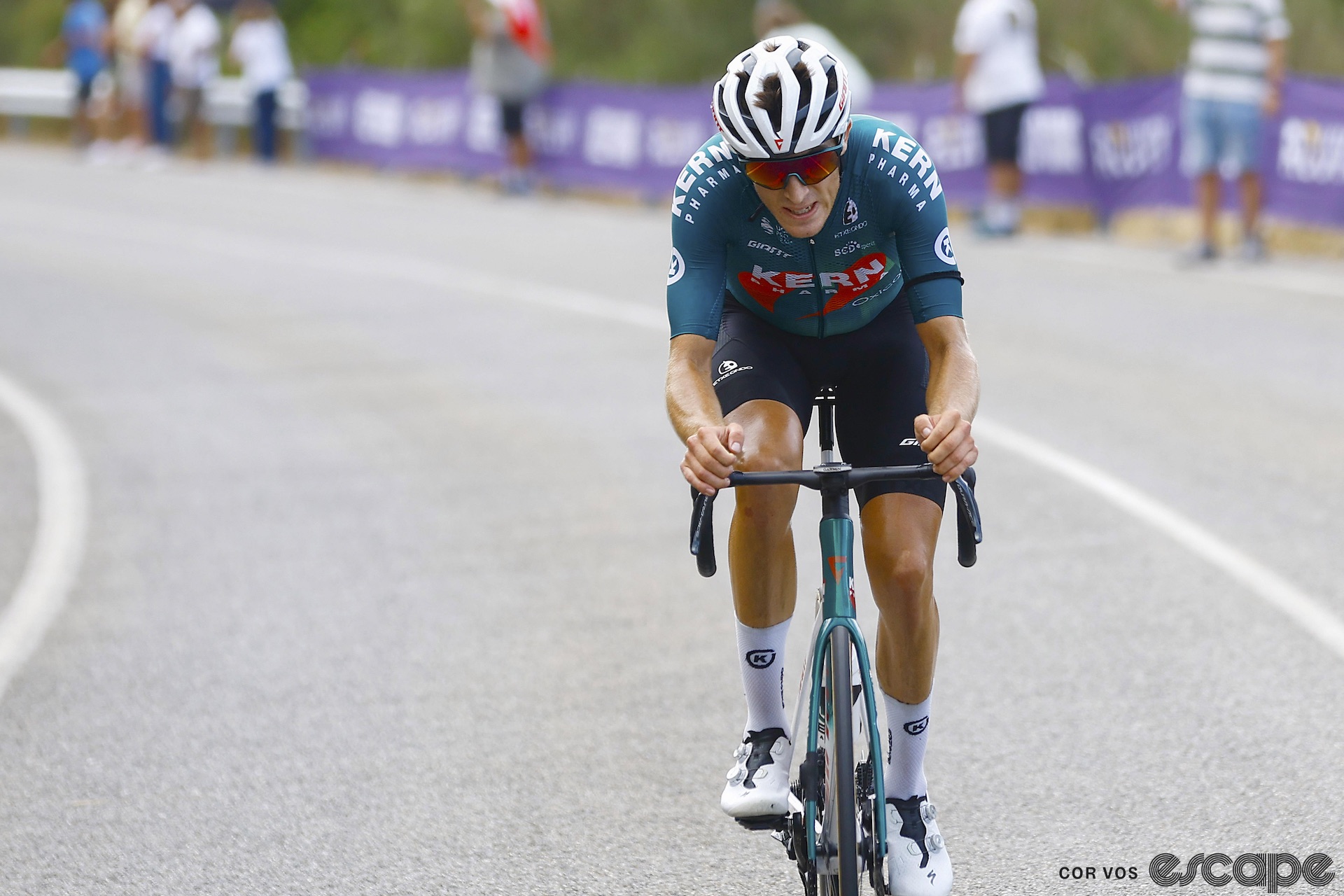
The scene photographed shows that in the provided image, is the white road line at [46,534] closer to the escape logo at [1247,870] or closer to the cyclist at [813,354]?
the cyclist at [813,354]

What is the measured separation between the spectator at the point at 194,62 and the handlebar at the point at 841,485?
76.1 feet

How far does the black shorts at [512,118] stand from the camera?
20562mm

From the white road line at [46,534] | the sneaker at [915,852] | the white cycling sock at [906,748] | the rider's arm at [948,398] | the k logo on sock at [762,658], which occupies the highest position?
the rider's arm at [948,398]

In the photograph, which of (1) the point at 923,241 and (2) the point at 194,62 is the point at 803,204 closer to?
(1) the point at 923,241

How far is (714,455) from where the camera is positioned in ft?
12.1

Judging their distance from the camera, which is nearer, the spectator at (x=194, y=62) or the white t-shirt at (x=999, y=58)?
the white t-shirt at (x=999, y=58)

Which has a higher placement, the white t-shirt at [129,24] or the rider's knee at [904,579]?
the white t-shirt at [129,24]

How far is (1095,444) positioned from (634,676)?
3736 mm

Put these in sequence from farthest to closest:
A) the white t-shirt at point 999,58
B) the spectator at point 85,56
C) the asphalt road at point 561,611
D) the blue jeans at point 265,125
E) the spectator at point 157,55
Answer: the spectator at point 85,56 → the spectator at point 157,55 → the blue jeans at point 265,125 → the white t-shirt at point 999,58 → the asphalt road at point 561,611

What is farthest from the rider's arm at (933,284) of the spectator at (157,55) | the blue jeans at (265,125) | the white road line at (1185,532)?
the spectator at (157,55)

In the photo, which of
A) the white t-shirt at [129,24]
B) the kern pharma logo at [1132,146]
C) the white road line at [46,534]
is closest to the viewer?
the white road line at [46,534]

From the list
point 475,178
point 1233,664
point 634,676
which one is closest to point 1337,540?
point 1233,664

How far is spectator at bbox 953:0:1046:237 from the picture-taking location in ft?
50.0

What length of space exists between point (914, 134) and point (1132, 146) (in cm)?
229
